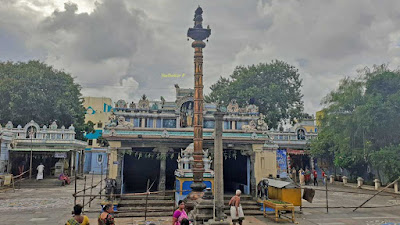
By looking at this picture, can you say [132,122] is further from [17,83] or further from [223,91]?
[223,91]

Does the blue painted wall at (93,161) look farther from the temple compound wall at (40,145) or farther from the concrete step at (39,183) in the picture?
the concrete step at (39,183)

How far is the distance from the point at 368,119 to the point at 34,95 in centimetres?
2821

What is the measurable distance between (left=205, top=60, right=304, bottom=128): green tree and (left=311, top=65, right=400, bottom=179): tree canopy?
21.1 feet

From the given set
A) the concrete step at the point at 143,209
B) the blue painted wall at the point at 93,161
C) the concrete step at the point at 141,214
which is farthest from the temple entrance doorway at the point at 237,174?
the blue painted wall at the point at 93,161

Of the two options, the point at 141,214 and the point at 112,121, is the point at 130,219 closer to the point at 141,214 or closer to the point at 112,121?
the point at 141,214

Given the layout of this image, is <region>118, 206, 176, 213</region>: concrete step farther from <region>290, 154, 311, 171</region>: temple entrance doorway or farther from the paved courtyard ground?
<region>290, 154, 311, 171</region>: temple entrance doorway

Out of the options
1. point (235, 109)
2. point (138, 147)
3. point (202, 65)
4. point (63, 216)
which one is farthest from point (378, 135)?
point (63, 216)

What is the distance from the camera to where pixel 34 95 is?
93.2 ft

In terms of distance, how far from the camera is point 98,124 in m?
48.1

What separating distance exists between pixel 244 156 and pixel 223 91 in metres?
18.6

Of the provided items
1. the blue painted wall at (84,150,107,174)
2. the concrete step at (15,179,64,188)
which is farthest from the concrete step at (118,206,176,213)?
the blue painted wall at (84,150,107,174)

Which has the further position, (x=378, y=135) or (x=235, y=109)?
(x=378, y=135)

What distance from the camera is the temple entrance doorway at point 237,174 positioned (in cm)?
1746

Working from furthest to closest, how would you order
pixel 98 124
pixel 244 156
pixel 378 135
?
pixel 98 124 → pixel 378 135 → pixel 244 156
